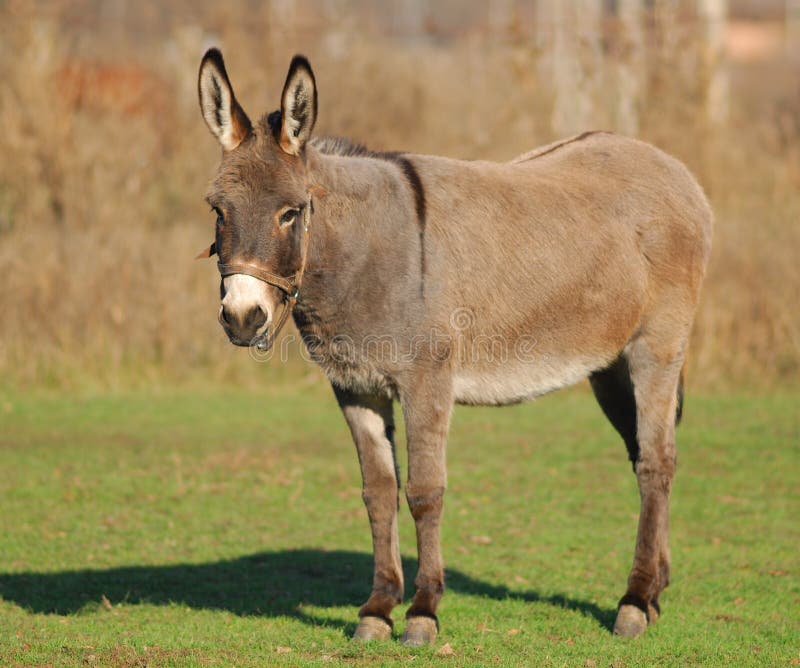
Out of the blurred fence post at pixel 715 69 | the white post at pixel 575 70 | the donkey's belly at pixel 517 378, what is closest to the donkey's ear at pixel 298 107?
the donkey's belly at pixel 517 378

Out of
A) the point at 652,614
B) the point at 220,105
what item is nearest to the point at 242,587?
the point at 652,614

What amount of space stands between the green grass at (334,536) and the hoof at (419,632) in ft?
0.23

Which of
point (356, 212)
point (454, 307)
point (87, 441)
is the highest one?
point (356, 212)

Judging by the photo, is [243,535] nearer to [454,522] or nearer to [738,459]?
[454,522]

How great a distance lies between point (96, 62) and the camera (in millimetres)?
17000

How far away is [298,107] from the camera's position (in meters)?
4.76

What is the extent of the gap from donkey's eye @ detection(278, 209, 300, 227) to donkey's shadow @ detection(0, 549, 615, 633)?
6.70 feet

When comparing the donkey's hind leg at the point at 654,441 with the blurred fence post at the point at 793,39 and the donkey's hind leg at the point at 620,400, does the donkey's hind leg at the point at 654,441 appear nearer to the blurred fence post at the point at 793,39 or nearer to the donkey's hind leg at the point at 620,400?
the donkey's hind leg at the point at 620,400

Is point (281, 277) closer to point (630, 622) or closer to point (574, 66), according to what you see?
point (630, 622)

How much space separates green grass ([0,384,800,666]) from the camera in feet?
17.0

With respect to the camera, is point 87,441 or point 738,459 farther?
point 87,441

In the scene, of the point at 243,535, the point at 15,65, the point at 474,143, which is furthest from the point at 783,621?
the point at 15,65

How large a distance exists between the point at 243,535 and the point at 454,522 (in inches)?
57.1

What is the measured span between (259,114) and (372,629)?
1174 centimetres
